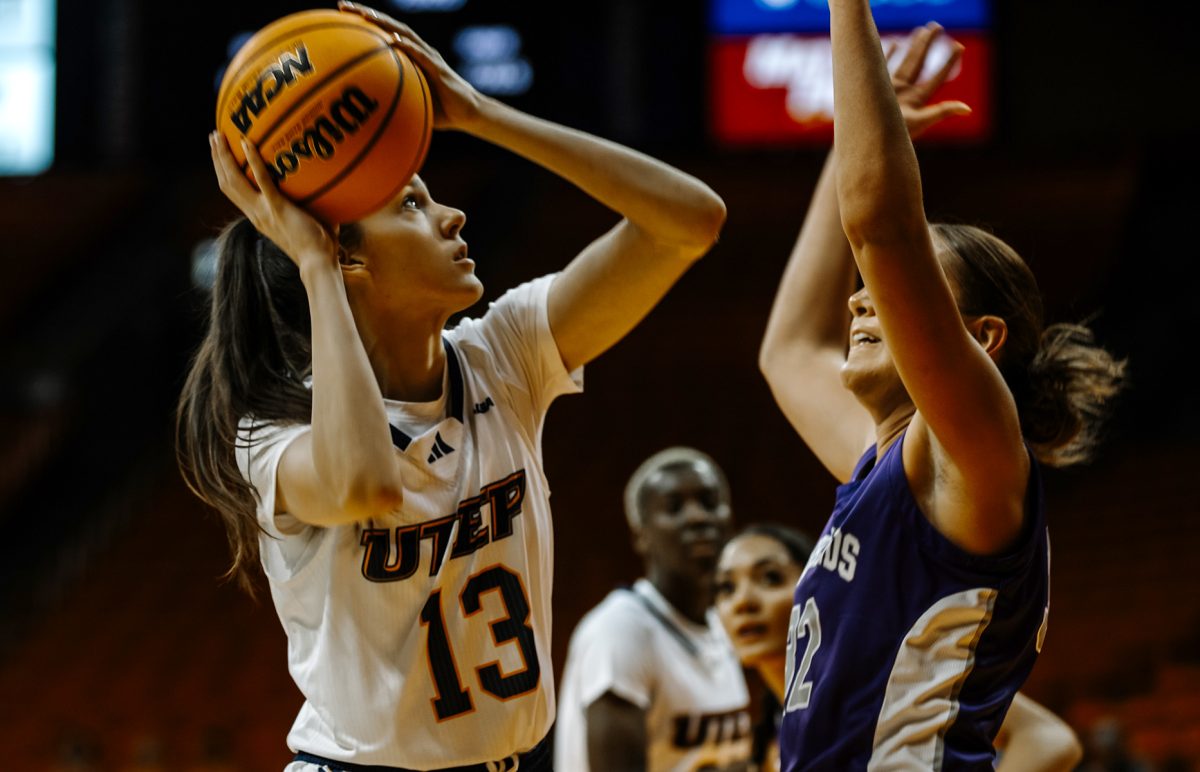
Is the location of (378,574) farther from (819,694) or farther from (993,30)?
(993,30)

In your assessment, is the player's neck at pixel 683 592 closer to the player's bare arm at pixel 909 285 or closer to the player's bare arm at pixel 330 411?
the player's bare arm at pixel 330 411

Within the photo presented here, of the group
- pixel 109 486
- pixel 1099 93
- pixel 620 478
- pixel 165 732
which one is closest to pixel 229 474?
pixel 165 732

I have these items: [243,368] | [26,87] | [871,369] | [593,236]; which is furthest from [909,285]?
[26,87]

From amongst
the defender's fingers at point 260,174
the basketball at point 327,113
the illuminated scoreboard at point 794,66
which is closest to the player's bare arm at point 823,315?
the basketball at point 327,113

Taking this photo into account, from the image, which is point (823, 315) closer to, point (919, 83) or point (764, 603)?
point (919, 83)

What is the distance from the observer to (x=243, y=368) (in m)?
2.25

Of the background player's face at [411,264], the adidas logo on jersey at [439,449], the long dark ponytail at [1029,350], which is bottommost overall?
the adidas logo on jersey at [439,449]

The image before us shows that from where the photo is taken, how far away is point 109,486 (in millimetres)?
11609

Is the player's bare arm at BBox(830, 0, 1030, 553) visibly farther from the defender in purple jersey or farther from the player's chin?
the player's chin

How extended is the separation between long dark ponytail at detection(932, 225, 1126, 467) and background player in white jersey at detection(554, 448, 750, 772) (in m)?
1.85

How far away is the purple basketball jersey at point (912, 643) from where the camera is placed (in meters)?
1.86

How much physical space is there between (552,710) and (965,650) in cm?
72

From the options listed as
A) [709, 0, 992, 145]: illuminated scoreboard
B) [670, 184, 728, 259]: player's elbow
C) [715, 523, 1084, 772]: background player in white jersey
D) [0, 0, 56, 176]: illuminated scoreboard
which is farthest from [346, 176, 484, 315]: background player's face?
[0, 0, 56, 176]: illuminated scoreboard

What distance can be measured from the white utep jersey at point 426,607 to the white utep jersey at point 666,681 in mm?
1605
